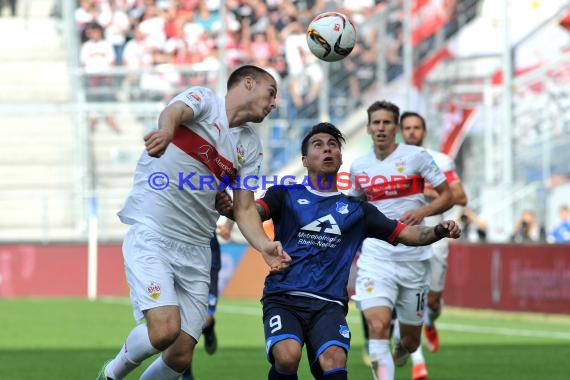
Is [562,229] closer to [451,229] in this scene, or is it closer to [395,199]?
[395,199]

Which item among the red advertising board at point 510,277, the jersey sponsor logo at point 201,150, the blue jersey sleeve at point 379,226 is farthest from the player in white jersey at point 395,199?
the red advertising board at point 510,277

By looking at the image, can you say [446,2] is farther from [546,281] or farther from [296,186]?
[296,186]

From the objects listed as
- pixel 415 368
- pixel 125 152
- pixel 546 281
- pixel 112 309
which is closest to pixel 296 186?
pixel 415 368

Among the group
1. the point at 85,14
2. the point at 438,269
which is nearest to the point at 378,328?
the point at 438,269

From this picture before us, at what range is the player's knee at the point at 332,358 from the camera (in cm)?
841

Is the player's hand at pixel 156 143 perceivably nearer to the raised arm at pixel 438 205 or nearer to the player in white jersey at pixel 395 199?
the raised arm at pixel 438 205

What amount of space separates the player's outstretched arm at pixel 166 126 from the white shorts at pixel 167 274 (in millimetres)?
933

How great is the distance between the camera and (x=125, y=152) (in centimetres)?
2870

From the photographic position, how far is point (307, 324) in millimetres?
8688

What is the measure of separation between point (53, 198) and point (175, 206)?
65.0ft

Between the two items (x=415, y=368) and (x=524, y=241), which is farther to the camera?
(x=524, y=241)

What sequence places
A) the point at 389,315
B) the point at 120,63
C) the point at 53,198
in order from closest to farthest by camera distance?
the point at 389,315, the point at 53,198, the point at 120,63

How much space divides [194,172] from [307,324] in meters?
1.26

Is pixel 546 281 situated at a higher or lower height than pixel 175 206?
lower
